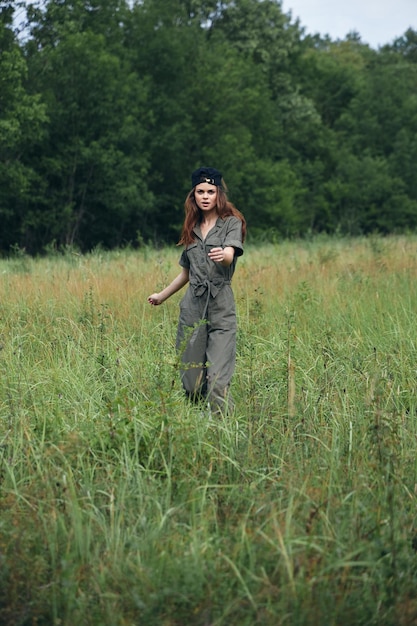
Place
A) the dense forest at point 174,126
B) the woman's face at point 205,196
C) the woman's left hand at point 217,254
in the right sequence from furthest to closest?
the dense forest at point 174,126 → the woman's face at point 205,196 → the woman's left hand at point 217,254

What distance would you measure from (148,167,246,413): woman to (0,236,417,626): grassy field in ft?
0.80

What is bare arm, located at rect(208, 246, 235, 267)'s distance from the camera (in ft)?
16.1

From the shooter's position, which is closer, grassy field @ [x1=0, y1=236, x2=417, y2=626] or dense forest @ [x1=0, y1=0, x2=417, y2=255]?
grassy field @ [x1=0, y1=236, x2=417, y2=626]

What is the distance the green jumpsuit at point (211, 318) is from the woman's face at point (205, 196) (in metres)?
0.14

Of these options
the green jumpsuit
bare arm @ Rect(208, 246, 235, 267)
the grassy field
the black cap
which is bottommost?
the grassy field

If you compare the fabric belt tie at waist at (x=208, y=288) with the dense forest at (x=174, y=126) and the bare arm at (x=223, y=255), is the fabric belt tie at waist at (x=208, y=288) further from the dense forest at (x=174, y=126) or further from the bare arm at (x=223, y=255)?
the dense forest at (x=174, y=126)

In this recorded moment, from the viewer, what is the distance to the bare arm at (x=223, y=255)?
4.91 meters

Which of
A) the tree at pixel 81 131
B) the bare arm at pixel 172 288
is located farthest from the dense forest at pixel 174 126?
the bare arm at pixel 172 288

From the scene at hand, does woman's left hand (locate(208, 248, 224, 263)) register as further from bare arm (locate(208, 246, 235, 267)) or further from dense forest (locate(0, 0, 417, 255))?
dense forest (locate(0, 0, 417, 255))

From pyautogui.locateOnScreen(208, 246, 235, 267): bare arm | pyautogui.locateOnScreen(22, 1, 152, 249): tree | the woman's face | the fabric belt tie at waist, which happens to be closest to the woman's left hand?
pyautogui.locateOnScreen(208, 246, 235, 267): bare arm

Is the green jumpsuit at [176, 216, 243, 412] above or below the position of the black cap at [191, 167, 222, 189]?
below

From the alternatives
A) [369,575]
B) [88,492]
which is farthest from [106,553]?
[369,575]

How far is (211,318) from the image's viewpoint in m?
5.22

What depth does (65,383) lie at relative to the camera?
5.32 m
